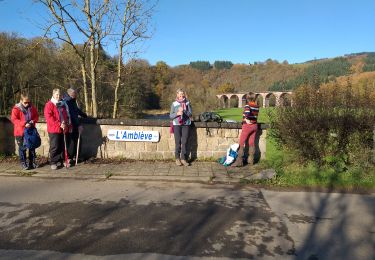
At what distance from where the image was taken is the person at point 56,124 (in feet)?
23.3

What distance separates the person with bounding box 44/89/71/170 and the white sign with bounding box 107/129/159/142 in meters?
1.12

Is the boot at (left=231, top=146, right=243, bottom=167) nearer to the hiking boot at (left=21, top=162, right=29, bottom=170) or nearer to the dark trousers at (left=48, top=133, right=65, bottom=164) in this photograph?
the dark trousers at (left=48, top=133, right=65, bottom=164)

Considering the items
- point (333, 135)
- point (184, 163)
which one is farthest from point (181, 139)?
point (333, 135)

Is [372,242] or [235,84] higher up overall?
[235,84]

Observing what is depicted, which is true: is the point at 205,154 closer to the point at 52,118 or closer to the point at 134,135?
the point at 134,135

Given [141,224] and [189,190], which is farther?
[189,190]

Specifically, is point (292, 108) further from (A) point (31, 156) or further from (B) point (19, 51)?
(B) point (19, 51)

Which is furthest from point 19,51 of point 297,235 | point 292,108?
point 297,235

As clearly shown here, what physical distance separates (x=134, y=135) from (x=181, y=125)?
49.2 inches

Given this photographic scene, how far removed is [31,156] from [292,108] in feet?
19.5

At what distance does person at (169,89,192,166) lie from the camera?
7457 mm

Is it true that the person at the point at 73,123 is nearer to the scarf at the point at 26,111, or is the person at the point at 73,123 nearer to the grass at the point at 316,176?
the scarf at the point at 26,111

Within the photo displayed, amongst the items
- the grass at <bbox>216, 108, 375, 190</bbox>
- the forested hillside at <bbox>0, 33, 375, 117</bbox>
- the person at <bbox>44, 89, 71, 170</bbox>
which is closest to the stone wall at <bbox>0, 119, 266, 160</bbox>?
the person at <bbox>44, 89, 71, 170</bbox>

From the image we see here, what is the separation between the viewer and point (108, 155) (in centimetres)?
805
